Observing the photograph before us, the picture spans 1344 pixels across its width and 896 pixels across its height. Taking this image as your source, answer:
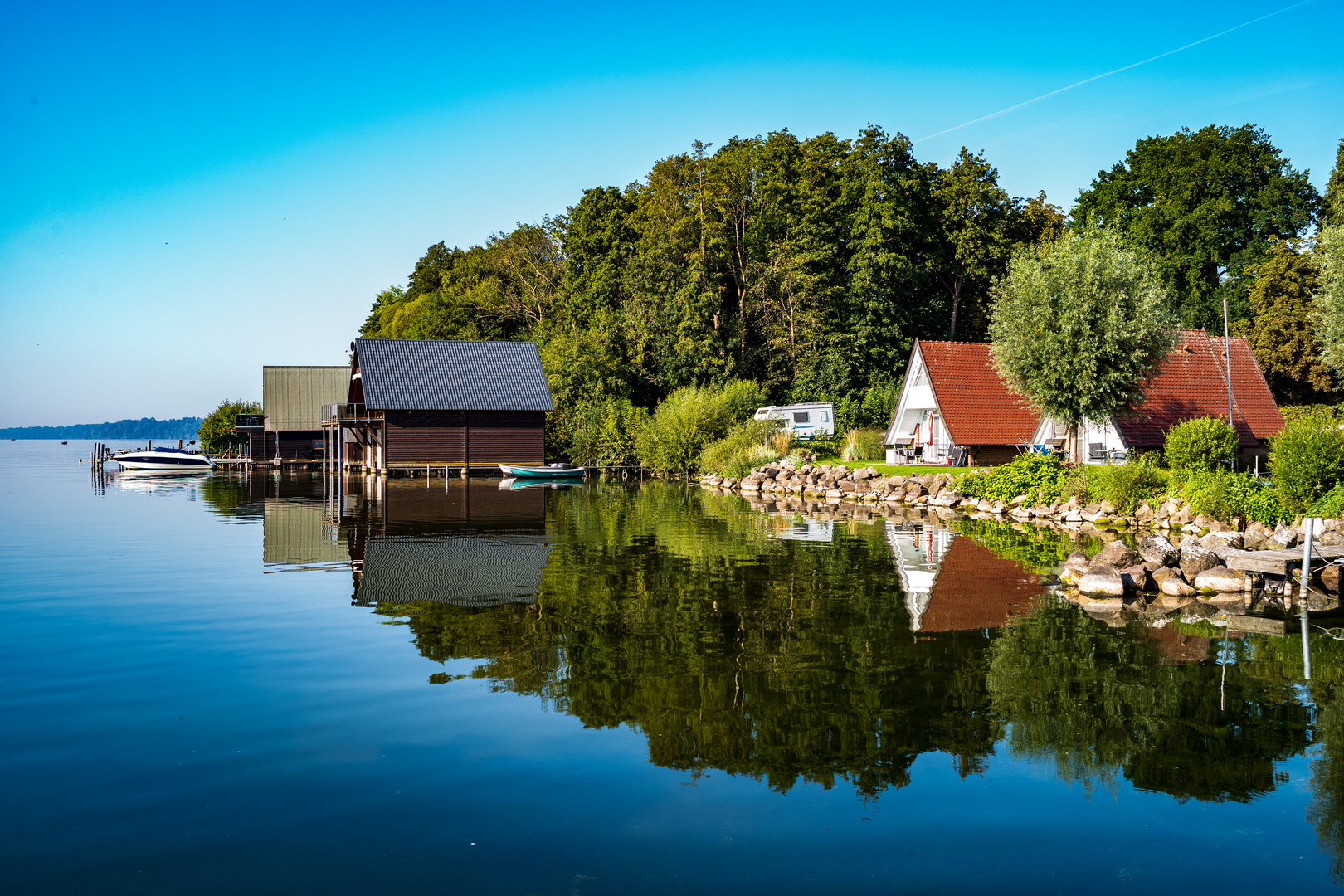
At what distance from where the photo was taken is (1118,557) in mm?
16625

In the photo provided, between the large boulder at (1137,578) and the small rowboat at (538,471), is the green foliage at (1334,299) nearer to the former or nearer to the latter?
the large boulder at (1137,578)

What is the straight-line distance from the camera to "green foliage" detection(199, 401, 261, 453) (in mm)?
75625

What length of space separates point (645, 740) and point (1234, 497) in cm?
1939

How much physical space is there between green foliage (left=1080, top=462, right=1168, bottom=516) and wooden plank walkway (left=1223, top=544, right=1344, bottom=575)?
32.0 feet

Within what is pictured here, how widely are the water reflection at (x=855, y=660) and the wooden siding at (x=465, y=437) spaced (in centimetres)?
3188

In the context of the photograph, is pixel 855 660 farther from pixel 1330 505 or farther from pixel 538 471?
pixel 538 471

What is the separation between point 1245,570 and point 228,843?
15.6 meters

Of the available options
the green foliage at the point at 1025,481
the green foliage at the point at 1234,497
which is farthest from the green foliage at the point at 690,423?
the green foliage at the point at 1234,497

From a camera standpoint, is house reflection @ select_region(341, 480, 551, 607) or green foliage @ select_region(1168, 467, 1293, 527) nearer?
house reflection @ select_region(341, 480, 551, 607)

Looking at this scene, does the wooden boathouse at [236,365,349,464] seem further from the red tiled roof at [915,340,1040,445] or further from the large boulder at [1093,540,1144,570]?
the large boulder at [1093,540,1144,570]

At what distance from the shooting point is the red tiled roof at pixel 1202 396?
35.3 metres

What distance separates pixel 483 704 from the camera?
9.33 m

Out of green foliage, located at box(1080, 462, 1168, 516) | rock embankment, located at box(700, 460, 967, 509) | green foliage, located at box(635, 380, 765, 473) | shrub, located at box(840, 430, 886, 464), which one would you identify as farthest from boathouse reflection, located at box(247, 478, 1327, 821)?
green foliage, located at box(635, 380, 765, 473)

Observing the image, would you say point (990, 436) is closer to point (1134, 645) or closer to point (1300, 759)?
point (1134, 645)
